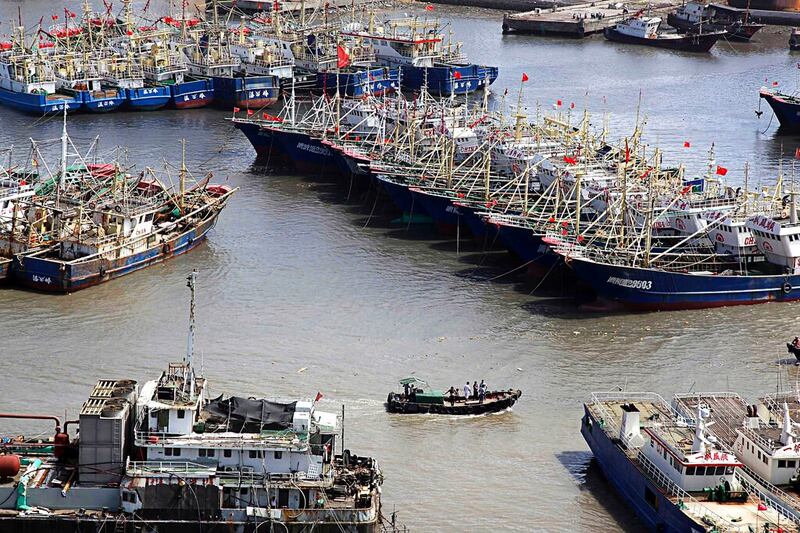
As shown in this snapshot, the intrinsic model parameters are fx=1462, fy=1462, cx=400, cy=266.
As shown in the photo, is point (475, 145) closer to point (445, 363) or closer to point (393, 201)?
point (393, 201)

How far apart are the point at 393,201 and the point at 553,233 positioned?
11008 mm

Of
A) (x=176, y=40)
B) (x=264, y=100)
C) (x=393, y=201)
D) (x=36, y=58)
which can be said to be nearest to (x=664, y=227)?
(x=393, y=201)

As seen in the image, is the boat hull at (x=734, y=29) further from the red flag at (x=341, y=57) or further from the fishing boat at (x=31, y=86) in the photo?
the fishing boat at (x=31, y=86)

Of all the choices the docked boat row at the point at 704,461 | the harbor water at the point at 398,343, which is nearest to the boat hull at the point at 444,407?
the harbor water at the point at 398,343

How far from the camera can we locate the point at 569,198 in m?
59.3

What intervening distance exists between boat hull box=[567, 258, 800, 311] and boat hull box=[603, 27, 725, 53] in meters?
60.8

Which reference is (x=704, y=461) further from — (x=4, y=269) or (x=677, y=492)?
(x=4, y=269)

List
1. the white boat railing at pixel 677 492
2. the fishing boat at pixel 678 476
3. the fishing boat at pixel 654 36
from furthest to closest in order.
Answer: the fishing boat at pixel 654 36, the fishing boat at pixel 678 476, the white boat railing at pixel 677 492

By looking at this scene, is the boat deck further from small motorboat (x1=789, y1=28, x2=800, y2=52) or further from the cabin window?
small motorboat (x1=789, y1=28, x2=800, y2=52)

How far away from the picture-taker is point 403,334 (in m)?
47.9

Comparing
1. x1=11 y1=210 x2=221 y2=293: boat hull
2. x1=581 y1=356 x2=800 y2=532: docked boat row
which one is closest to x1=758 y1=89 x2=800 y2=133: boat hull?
x1=11 y1=210 x2=221 y2=293: boat hull

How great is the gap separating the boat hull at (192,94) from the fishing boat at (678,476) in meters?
52.6

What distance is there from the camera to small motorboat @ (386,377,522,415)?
41188 mm

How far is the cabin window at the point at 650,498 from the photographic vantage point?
3509cm
